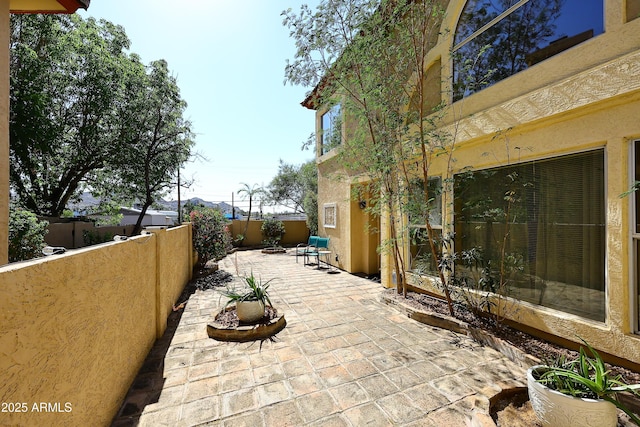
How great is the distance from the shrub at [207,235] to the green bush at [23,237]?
3124 mm

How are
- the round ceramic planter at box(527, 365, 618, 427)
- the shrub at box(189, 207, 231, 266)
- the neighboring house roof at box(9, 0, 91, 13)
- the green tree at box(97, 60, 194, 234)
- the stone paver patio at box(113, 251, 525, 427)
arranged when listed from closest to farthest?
the round ceramic planter at box(527, 365, 618, 427), the stone paver patio at box(113, 251, 525, 427), the neighboring house roof at box(9, 0, 91, 13), the shrub at box(189, 207, 231, 266), the green tree at box(97, 60, 194, 234)

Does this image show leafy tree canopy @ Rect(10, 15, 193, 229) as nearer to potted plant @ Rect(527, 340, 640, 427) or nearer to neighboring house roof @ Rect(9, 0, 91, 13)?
neighboring house roof @ Rect(9, 0, 91, 13)

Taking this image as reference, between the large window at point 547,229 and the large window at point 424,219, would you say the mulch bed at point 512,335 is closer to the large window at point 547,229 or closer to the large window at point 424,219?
the large window at point 547,229

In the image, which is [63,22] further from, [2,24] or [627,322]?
[627,322]

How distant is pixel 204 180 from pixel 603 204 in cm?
1320

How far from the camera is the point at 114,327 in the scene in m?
2.18

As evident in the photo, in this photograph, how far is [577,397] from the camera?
6.09 ft

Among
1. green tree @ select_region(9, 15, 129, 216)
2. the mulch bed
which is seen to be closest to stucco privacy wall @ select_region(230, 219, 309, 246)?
green tree @ select_region(9, 15, 129, 216)

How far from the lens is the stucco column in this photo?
2.87 m

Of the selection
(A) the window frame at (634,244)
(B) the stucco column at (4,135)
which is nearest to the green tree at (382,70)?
(A) the window frame at (634,244)

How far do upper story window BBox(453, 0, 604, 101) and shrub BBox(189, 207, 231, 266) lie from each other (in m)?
6.86

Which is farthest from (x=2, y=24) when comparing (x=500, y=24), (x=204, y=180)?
(x=204, y=180)

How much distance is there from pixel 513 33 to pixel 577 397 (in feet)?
15.0

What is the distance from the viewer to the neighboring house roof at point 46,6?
3.36 metres
